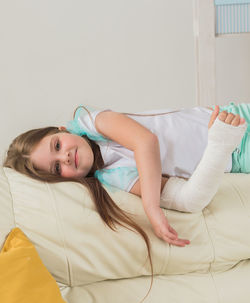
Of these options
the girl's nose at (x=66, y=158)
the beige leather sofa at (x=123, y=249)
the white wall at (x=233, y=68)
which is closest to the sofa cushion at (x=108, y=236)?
the beige leather sofa at (x=123, y=249)

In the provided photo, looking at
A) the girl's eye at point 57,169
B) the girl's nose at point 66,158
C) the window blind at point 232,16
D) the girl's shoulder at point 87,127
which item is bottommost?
the girl's eye at point 57,169

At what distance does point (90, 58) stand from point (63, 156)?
128cm

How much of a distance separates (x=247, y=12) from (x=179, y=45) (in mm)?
670

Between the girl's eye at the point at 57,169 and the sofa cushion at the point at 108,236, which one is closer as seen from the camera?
the sofa cushion at the point at 108,236

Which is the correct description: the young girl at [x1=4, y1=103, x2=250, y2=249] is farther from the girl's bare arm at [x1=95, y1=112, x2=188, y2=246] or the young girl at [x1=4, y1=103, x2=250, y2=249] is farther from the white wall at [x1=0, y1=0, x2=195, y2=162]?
the white wall at [x1=0, y1=0, x2=195, y2=162]

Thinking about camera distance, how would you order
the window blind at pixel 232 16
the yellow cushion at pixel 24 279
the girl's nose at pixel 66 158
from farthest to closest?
the window blind at pixel 232 16 → the girl's nose at pixel 66 158 → the yellow cushion at pixel 24 279

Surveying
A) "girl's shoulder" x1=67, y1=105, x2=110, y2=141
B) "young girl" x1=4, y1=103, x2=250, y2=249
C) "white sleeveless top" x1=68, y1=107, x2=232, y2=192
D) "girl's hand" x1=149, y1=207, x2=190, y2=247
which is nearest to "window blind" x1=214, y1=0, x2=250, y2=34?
"young girl" x1=4, y1=103, x2=250, y2=249

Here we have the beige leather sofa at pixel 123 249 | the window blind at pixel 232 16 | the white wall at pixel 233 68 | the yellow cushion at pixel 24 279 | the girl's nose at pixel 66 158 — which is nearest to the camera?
the yellow cushion at pixel 24 279

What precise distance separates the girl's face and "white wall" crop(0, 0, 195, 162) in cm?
107

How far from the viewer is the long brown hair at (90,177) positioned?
3.61ft

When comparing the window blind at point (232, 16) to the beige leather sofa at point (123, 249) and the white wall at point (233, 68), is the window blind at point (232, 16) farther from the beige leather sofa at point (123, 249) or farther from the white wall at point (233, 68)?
the beige leather sofa at point (123, 249)

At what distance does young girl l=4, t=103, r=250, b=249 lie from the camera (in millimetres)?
1084

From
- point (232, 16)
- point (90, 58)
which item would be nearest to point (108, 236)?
point (232, 16)

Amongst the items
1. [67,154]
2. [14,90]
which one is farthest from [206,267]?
[14,90]
